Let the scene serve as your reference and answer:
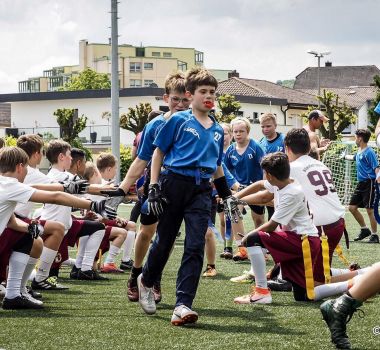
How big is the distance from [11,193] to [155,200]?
3.71 ft

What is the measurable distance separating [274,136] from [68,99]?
58482 mm

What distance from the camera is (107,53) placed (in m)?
131

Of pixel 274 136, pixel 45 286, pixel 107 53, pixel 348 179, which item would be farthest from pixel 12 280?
pixel 107 53

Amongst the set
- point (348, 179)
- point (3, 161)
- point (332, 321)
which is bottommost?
point (348, 179)

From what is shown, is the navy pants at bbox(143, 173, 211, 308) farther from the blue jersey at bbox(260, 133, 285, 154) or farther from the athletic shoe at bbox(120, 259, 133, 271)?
the blue jersey at bbox(260, 133, 285, 154)

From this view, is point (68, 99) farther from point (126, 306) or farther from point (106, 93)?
point (126, 306)

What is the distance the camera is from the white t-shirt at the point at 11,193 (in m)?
7.22

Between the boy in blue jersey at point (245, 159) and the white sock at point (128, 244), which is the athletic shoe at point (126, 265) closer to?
the white sock at point (128, 244)

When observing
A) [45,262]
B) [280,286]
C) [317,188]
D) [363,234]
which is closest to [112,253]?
[45,262]

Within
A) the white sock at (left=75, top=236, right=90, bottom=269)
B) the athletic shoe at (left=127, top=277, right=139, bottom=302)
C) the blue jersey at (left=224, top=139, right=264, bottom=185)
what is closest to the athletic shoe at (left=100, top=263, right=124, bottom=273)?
the white sock at (left=75, top=236, right=90, bottom=269)

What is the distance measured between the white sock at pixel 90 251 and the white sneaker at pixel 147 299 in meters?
2.77

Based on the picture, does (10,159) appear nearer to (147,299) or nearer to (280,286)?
(147,299)

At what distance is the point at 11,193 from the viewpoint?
723 cm

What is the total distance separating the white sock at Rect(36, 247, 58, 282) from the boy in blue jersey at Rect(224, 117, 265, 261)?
3.87m
